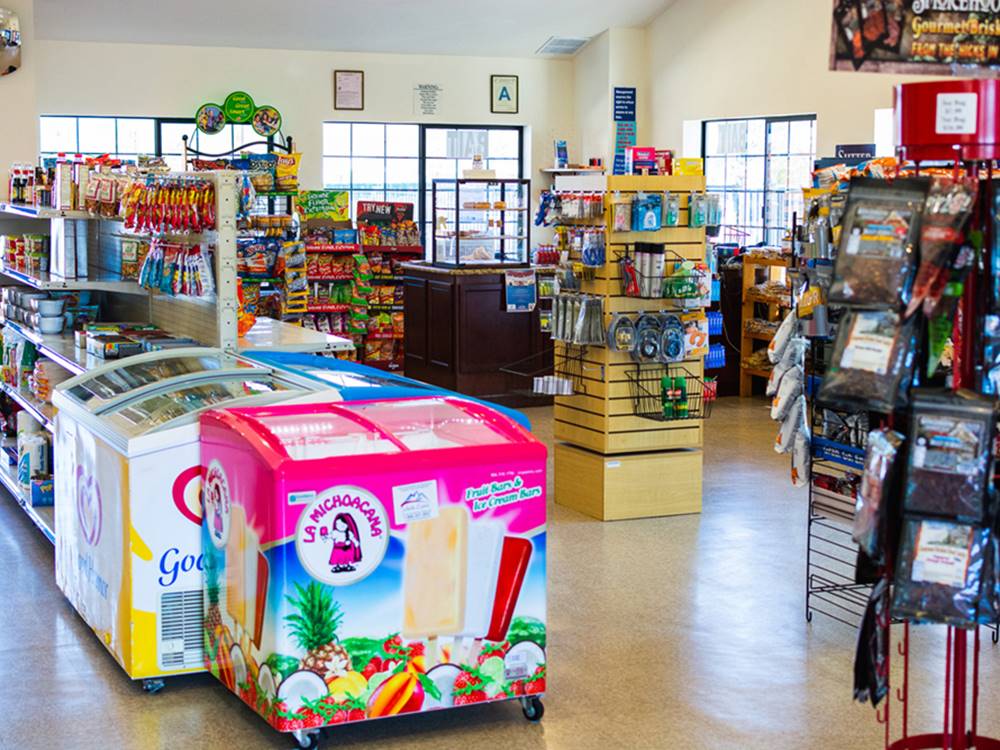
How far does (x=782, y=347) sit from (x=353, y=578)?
2.05 m

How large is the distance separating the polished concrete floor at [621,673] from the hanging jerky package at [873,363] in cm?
162

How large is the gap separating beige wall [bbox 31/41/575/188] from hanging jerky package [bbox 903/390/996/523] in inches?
478

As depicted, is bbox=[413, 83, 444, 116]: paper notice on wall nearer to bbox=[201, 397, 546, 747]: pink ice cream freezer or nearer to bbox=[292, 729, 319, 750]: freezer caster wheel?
bbox=[201, 397, 546, 747]: pink ice cream freezer

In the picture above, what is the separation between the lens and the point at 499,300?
10.3 meters

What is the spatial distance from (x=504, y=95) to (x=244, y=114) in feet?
9.76

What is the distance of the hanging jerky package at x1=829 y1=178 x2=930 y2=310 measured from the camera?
279 cm

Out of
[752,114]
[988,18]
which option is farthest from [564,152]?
[988,18]

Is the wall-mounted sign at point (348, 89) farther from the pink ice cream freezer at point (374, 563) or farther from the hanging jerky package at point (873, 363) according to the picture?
the hanging jerky package at point (873, 363)

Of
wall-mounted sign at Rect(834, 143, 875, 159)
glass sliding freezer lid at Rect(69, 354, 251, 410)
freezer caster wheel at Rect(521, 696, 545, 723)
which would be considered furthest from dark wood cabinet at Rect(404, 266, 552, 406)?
freezer caster wheel at Rect(521, 696, 545, 723)

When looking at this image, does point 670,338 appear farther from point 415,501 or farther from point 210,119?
point 210,119

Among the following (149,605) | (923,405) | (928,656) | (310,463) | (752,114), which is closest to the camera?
(923,405)

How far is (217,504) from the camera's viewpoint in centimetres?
427

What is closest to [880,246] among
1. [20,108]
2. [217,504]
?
[217,504]

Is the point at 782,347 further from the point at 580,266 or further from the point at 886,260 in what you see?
the point at 886,260
